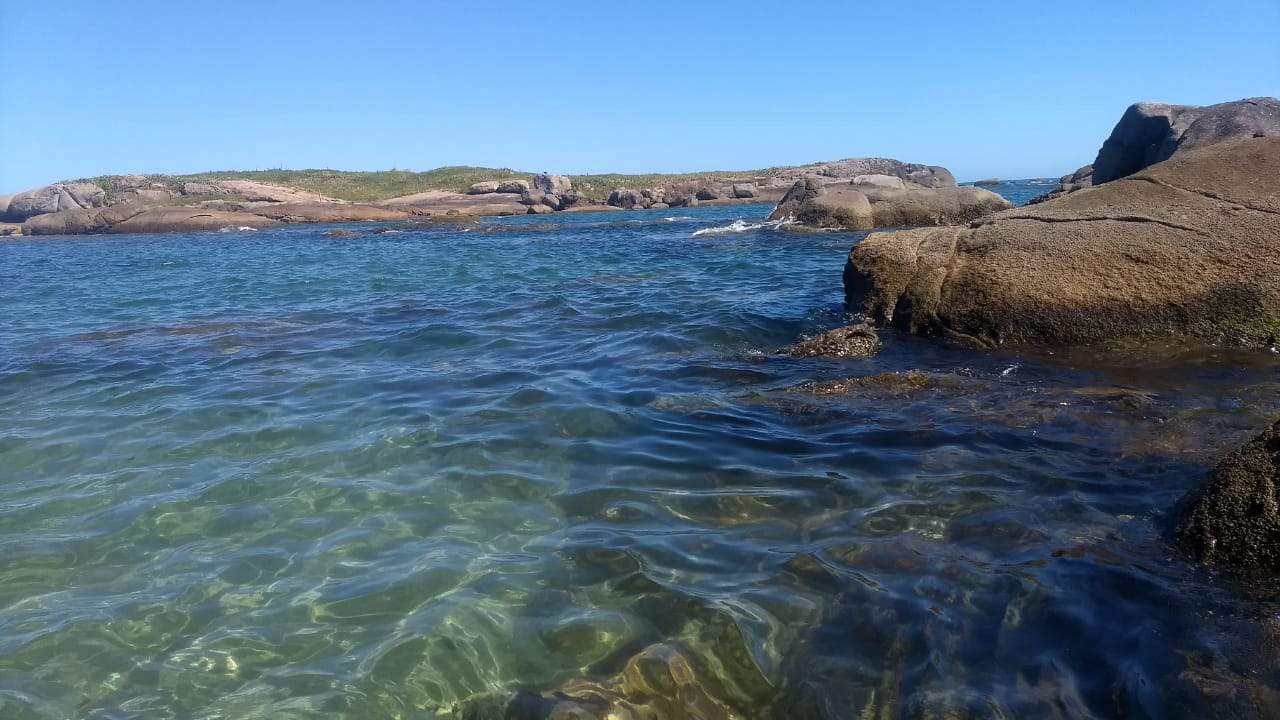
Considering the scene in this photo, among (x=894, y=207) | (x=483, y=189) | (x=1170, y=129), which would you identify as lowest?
(x=894, y=207)

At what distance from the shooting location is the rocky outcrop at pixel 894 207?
23.8 meters

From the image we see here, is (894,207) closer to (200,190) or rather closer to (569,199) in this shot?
(569,199)

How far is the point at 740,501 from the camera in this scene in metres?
4.24

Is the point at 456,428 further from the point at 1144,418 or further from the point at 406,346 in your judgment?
the point at 1144,418

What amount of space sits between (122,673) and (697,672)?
88.1 inches

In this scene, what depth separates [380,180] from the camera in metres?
75.8

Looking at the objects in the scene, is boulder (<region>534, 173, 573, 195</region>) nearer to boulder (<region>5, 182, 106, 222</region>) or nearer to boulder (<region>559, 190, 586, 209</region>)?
boulder (<region>559, 190, 586, 209</region>)

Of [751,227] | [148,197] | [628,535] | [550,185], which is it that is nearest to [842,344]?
[628,535]

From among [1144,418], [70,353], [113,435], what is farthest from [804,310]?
[70,353]

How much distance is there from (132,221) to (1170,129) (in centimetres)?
4654

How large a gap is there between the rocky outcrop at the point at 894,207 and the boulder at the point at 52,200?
46.2 metres

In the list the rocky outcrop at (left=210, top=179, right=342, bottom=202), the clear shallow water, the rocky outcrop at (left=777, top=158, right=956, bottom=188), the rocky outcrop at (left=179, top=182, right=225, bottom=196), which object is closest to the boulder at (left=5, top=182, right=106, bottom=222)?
the rocky outcrop at (left=179, top=182, right=225, bottom=196)

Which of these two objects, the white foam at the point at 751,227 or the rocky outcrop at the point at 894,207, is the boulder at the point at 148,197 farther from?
the rocky outcrop at the point at 894,207

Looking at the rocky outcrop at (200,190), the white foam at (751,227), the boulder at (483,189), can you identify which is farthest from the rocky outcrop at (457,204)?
the white foam at (751,227)
